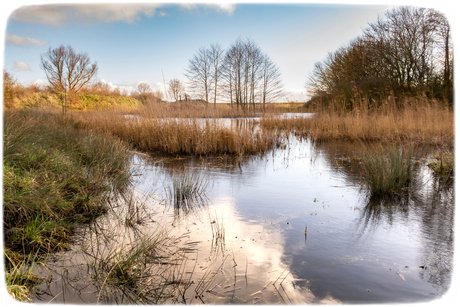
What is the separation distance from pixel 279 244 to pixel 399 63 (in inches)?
618

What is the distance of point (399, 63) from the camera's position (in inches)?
586

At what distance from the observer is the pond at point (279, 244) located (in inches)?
80.8

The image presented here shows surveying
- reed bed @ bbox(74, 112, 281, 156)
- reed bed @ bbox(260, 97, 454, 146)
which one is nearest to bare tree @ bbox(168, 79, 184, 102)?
reed bed @ bbox(74, 112, 281, 156)

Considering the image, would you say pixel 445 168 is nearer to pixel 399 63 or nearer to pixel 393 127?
pixel 393 127

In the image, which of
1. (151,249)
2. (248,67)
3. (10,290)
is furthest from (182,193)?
(248,67)

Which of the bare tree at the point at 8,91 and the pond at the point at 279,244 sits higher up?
the bare tree at the point at 8,91

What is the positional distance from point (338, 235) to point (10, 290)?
283cm

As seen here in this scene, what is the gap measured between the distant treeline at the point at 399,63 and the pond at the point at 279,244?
9.70m

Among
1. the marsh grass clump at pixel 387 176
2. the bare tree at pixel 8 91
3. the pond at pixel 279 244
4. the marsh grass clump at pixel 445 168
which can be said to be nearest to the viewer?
the pond at pixel 279 244

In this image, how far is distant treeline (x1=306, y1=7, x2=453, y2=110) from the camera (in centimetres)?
1253

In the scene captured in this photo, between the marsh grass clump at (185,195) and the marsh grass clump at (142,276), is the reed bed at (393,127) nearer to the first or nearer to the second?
the marsh grass clump at (185,195)

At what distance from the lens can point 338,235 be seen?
119 inches

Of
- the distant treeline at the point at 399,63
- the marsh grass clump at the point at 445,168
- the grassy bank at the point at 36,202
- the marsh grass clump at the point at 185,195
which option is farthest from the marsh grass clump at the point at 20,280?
the distant treeline at the point at 399,63

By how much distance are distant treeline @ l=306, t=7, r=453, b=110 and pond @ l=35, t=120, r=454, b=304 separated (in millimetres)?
9705
